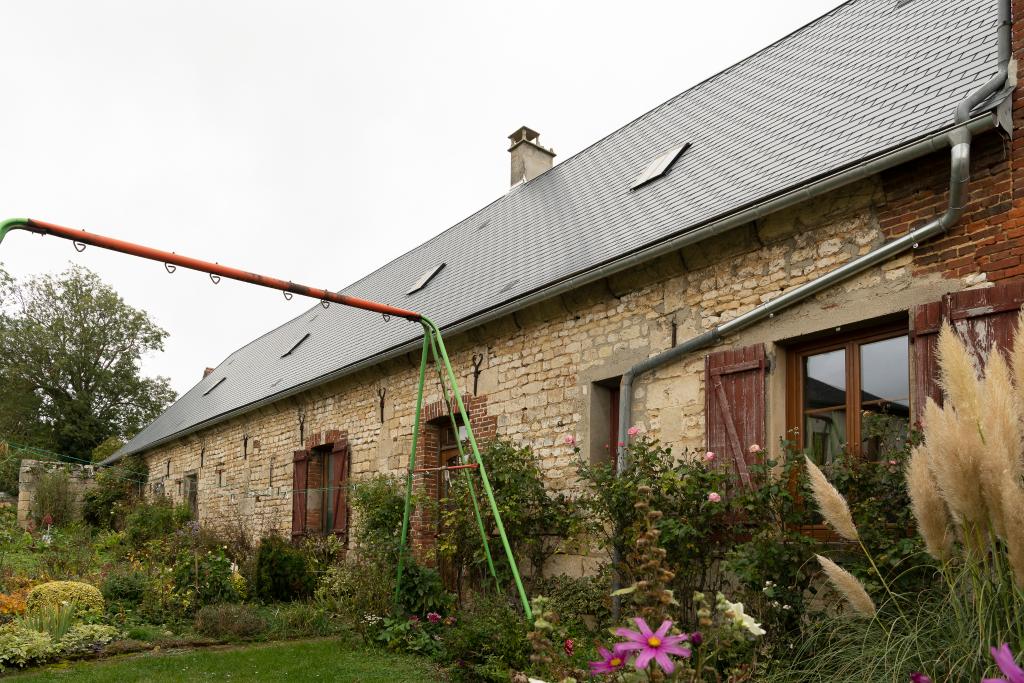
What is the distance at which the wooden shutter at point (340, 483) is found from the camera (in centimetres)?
1022

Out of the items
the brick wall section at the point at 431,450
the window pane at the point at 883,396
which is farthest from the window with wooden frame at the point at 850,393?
the brick wall section at the point at 431,450

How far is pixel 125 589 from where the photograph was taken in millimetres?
8469

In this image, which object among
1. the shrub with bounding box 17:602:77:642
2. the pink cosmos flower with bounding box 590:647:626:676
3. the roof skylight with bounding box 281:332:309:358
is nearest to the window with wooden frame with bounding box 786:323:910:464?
the pink cosmos flower with bounding box 590:647:626:676

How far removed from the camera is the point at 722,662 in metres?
4.43

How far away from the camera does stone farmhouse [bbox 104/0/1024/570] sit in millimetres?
4516

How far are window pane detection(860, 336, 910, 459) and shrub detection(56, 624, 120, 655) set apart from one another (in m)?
6.28

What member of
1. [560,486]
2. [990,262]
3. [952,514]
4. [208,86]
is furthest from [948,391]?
[208,86]

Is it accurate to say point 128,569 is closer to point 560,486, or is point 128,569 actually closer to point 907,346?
Result: point 560,486

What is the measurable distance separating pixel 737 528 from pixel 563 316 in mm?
2759

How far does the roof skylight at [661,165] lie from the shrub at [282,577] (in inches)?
228

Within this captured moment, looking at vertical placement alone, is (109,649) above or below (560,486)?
below

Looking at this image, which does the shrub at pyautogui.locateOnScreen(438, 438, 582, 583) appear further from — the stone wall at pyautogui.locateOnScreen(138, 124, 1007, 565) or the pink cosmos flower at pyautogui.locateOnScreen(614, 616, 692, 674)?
the pink cosmos flower at pyautogui.locateOnScreen(614, 616, 692, 674)

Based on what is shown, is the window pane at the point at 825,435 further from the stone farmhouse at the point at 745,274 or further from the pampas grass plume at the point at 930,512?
the pampas grass plume at the point at 930,512

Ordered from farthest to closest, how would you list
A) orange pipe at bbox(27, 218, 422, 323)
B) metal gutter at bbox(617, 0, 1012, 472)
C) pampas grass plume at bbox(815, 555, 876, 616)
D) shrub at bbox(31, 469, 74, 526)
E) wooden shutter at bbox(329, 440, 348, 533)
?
shrub at bbox(31, 469, 74, 526) → wooden shutter at bbox(329, 440, 348, 533) → orange pipe at bbox(27, 218, 422, 323) → metal gutter at bbox(617, 0, 1012, 472) → pampas grass plume at bbox(815, 555, 876, 616)
